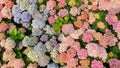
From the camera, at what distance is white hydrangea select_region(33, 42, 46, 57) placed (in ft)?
12.0

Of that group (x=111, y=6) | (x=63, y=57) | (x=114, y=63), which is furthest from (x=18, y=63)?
(x=111, y=6)

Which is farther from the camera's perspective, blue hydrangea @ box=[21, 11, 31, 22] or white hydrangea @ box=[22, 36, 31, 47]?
blue hydrangea @ box=[21, 11, 31, 22]

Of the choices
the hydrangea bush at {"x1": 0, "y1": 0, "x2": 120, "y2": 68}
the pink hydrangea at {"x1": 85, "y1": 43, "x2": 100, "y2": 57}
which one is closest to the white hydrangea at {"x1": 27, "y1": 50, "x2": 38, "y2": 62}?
the hydrangea bush at {"x1": 0, "y1": 0, "x2": 120, "y2": 68}

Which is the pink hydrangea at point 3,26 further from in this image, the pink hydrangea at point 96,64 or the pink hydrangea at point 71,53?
the pink hydrangea at point 96,64

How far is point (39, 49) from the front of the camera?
146 inches

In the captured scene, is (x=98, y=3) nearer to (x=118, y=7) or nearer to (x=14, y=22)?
(x=118, y=7)

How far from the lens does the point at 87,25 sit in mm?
3688

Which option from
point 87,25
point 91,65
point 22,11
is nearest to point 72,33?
point 87,25

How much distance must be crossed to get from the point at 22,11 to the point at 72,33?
29.8 inches

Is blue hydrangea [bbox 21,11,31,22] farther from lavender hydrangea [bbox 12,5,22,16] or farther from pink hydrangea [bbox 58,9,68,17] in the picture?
pink hydrangea [bbox 58,9,68,17]

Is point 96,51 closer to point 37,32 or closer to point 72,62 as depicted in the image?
point 72,62

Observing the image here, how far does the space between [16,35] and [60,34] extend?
51cm

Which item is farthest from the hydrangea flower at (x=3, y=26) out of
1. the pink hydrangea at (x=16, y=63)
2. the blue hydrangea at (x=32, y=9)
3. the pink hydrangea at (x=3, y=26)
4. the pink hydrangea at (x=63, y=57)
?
the pink hydrangea at (x=63, y=57)

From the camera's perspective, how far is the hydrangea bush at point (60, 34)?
3486 mm
